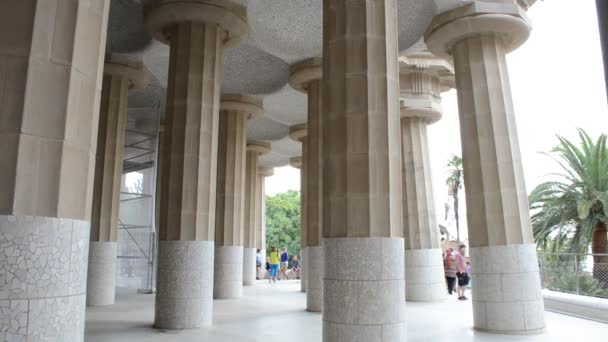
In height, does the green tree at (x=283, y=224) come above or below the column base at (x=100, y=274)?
above

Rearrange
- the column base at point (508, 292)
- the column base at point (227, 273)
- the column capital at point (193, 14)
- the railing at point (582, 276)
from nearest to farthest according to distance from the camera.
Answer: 1. the column base at point (508, 292)
2. the column capital at point (193, 14)
3. the railing at point (582, 276)
4. the column base at point (227, 273)

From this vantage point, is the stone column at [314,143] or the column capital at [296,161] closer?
the stone column at [314,143]

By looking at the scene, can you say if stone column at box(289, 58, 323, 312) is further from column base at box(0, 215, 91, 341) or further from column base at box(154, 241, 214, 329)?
column base at box(0, 215, 91, 341)

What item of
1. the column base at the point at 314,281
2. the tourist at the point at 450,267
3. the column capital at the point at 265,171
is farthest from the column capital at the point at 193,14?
the column capital at the point at 265,171

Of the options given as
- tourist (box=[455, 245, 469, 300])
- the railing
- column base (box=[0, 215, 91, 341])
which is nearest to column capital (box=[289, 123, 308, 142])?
tourist (box=[455, 245, 469, 300])

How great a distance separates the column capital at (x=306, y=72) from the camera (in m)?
19.7

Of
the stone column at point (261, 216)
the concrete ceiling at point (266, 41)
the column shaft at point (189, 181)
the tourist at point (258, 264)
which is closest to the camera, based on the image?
the column shaft at point (189, 181)

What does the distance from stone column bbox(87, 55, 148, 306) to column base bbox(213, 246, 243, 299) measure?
446cm

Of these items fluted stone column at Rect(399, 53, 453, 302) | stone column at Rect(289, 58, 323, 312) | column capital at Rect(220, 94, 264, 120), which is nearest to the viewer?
stone column at Rect(289, 58, 323, 312)

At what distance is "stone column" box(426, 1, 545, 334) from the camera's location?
13.0 metres

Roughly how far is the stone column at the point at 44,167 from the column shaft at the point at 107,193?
14.8m

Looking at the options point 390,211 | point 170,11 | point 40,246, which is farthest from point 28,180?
point 170,11

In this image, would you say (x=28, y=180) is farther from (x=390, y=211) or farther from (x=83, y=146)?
(x=390, y=211)

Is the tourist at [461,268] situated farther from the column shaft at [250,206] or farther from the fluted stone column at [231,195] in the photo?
the column shaft at [250,206]
